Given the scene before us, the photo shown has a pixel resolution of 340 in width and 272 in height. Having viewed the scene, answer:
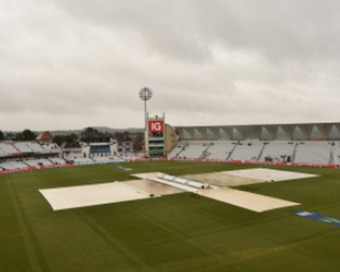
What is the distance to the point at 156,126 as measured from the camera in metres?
90.1

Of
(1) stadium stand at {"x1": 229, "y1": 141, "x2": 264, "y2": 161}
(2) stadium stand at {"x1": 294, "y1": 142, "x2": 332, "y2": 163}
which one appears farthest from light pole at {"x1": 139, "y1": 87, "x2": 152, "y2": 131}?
(2) stadium stand at {"x1": 294, "y1": 142, "x2": 332, "y2": 163}

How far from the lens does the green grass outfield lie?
51.5 ft

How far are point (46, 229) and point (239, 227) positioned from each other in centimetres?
1405

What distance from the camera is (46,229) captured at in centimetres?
2205

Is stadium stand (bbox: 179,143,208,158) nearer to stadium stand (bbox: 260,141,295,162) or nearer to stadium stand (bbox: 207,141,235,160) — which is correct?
stadium stand (bbox: 207,141,235,160)

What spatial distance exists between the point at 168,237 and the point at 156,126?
233 ft

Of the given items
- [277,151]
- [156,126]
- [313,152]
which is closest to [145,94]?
[156,126]

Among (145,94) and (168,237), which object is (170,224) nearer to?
(168,237)

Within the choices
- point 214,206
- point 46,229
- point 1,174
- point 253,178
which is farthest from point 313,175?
point 1,174

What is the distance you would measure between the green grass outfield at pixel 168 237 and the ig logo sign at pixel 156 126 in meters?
59.3

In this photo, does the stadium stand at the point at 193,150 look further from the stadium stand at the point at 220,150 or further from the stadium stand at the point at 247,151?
the stadium stand at the point at 247,151

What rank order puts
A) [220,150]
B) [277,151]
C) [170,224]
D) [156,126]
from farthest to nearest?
1. [156,126]
2. [220,150]
3. [277,151]
4. [170,224]

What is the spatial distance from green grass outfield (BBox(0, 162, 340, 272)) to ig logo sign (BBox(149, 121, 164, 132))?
59.3 m

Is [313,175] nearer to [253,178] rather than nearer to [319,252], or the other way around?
[253,178]
